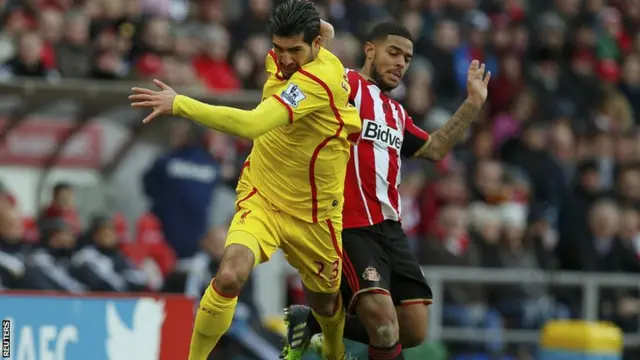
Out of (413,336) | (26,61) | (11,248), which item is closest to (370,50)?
(413,336)

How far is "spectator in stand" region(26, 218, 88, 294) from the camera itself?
12359 mm

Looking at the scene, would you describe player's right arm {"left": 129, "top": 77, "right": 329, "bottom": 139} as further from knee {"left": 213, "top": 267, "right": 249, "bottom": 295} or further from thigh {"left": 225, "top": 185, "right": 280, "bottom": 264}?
knee {"left": 213, "top": 267, "right": 249, "bottom": 295}

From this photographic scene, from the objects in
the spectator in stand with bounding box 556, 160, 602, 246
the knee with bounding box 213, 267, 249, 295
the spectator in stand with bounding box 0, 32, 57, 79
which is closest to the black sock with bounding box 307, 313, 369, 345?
the knee with bounding box 213, 267, 249, 295

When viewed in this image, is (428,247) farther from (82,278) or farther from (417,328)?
(417,328)

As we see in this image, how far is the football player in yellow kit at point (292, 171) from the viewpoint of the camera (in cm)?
873

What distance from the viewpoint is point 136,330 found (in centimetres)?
998

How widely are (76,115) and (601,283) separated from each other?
589 centimetres

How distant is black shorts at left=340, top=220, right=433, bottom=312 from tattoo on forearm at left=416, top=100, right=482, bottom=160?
0.56 meters

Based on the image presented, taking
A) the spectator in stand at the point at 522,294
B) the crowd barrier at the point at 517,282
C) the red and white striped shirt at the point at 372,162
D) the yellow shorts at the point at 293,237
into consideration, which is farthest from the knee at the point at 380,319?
the spectator in stand at the point at 522,294

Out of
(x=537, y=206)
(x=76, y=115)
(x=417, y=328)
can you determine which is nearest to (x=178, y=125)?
(x=76, y=115)

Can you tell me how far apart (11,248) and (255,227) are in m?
4.05

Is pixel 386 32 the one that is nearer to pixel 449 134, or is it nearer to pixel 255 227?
pixel 449 134

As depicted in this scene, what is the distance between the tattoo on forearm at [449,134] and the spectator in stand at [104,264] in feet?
12.9

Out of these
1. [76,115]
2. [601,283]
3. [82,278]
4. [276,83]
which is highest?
[276,83]
